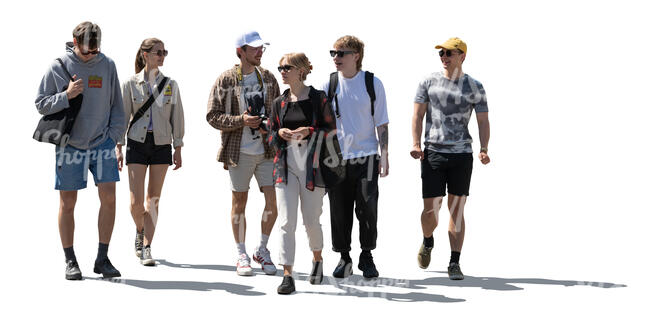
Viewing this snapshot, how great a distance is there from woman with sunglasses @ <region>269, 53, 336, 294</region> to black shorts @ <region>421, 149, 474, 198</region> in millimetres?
1558

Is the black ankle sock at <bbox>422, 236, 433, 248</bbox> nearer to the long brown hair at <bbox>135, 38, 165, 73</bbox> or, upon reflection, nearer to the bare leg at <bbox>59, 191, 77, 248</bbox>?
the long brown hair at <bbox>135, 38, 165, 73</bbox>

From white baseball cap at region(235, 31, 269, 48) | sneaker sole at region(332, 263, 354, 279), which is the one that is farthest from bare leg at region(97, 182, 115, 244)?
sneaker sole at region(332, 263, 354, 279)

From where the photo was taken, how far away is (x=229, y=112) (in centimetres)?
1062

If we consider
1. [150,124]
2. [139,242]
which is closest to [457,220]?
[150,124]

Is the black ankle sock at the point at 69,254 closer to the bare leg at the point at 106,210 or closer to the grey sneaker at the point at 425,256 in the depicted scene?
the bare leg at the point at 106,210

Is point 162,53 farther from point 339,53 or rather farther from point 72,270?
point 72,270

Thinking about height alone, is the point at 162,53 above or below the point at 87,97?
above

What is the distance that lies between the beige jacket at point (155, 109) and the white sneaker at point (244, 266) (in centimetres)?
177

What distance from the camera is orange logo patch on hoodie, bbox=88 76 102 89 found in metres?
10.1

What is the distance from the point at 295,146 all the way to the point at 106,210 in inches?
97.1

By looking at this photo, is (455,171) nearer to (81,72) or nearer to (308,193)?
(308,193)

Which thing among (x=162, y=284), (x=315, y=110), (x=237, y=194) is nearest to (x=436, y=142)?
(x=315, y=110)

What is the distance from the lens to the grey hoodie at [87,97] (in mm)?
9995

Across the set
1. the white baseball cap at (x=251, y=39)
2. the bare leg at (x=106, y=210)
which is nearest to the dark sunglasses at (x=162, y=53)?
the white baseball cap at (x=251, y=39)
